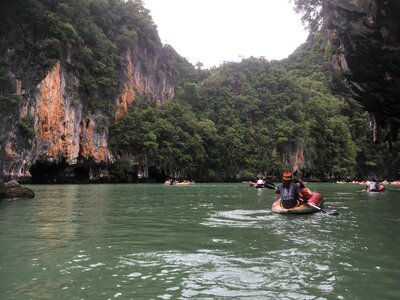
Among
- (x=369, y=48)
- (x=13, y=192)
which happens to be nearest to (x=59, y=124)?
(x=13, y=192)

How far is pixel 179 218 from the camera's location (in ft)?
34.8

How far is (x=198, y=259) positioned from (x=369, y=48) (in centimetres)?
751

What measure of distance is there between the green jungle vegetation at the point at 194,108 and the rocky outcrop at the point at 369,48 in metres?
27.9

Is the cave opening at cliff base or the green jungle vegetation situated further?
the cave opening at cliff base

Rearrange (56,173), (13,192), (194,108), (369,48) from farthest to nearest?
(194,108) → (56,173) → (13,192) → (369,48)

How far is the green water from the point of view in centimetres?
428

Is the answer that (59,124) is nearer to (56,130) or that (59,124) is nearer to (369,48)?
(56,130)

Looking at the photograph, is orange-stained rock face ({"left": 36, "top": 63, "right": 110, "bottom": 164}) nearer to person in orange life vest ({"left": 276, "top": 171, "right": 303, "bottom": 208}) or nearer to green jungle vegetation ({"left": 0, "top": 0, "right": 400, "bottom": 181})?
green jungle vegetation ({"left": 0, "top": 0, "right": 400, "bottom": 181})

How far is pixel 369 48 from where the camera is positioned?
10156mm

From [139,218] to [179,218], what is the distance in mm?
1069

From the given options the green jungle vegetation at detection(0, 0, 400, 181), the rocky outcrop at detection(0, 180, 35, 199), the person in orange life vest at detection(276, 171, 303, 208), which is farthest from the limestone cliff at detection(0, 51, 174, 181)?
the person in orange life vest at detection(276, 171, 303, 208)

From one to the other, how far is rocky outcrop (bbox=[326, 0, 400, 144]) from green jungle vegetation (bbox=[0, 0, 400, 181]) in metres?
27.9

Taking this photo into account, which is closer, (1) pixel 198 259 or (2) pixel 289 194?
(1) pixel 198 259

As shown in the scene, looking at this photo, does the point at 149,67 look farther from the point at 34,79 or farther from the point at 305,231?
the point at 305,231
